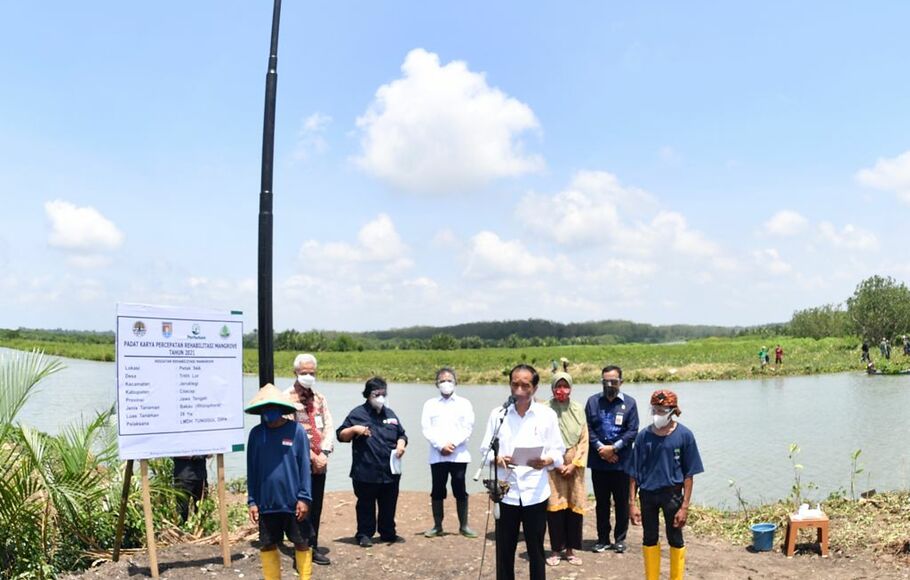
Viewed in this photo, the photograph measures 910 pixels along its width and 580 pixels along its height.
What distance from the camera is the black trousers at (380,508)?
24.5 ft

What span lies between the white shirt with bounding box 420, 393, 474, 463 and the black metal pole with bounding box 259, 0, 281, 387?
1721mm

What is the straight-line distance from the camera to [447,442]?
7516mm

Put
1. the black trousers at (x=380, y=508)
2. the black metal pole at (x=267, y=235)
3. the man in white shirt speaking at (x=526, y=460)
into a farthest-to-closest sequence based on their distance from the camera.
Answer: the black trousers at (x=380, y=508)
the black metal pole at (x=267, y=235)
the man in white shirt speaking at (x=526, y=460)

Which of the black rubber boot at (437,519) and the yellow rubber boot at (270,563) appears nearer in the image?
the yellow rubber boot at (270,563)

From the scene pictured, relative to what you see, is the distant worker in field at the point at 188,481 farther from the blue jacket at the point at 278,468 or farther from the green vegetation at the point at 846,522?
the green vegetation at the point at 846,522

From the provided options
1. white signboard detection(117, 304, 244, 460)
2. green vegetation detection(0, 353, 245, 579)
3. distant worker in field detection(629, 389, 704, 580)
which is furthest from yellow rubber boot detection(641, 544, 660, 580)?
green vegetation detection(0, 353, 245, 579)

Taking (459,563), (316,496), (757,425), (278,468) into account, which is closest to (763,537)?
(459,563)

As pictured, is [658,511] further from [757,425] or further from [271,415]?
[757,425]

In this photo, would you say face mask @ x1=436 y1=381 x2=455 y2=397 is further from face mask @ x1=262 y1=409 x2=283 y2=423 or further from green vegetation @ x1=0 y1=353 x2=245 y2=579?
green vegetation @ x1=0 y1=353 x2=245 y2=579

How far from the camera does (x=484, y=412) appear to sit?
2433cm

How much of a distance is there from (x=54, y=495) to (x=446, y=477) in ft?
11.6

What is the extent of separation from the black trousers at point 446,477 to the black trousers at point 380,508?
1.35 feet

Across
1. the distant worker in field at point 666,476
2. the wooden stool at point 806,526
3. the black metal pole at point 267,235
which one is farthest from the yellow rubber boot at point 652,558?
the black metal pole at point 267,235

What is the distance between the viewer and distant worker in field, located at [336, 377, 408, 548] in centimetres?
738
